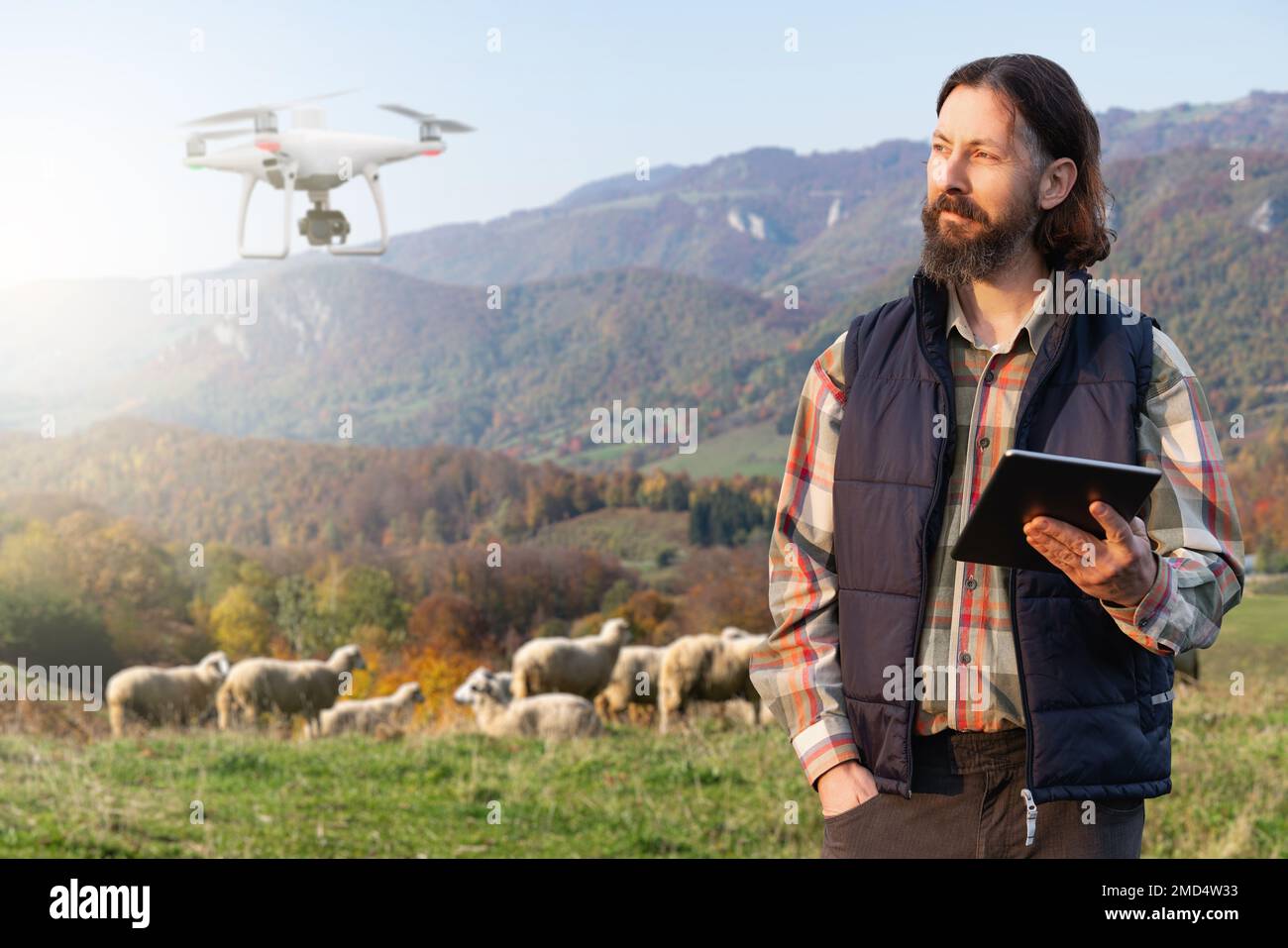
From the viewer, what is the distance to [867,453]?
227 cm

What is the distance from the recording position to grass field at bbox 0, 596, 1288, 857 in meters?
6.66

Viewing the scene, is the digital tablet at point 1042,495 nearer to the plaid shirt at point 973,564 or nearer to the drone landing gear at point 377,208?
the plaid shirt at point 973,564

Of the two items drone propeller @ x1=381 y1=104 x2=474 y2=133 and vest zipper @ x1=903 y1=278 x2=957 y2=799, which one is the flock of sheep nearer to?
drone propeller @ x1=381 y1=104 x2=474 y2=133

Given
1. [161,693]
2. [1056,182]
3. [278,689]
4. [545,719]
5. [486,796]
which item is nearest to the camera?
[1056,182]

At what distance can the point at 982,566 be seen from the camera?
222 cm

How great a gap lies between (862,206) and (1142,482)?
256 ft

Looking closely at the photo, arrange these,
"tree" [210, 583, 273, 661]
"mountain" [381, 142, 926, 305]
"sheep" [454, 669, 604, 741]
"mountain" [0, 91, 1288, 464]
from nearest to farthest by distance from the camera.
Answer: "sheep" [454, 669, 604, 741] < "tree" [210, 583, 273, 661] < "mountain" [0, 91, 1288, 464] < "mountain" [381, 142, 926, 305]

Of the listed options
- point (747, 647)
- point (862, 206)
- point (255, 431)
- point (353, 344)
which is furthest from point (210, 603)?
point (862, 206)

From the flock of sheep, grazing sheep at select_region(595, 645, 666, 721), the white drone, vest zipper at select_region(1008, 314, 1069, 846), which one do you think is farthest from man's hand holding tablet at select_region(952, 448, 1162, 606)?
grazing sheep at select_region(595, 645, 666, 721)

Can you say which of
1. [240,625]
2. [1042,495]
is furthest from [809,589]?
[240,625]

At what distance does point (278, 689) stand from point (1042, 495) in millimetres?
12618

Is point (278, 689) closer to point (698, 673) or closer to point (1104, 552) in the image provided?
point (698, 673)

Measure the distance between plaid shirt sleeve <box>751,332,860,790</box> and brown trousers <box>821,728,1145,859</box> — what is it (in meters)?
0.13

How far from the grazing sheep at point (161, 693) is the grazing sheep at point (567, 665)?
11.8 feet
